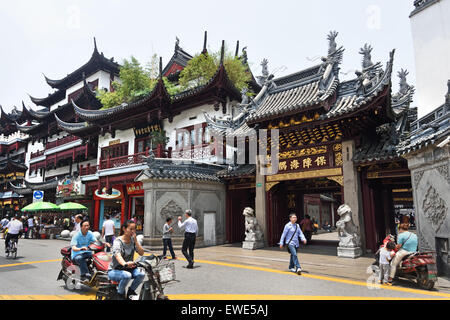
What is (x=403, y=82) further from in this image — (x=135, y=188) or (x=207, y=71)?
(x=135, y=188)

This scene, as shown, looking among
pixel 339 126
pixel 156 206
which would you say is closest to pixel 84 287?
pixel 156 206

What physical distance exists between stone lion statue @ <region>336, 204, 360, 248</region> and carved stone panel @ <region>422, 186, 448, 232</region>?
9.96 ft

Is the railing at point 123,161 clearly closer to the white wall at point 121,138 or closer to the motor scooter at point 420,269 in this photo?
the white wall at point 121,138

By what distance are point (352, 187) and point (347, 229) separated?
1.55 m

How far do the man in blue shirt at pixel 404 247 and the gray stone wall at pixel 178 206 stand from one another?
898cm

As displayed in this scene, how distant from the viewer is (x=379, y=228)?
11.4 metres

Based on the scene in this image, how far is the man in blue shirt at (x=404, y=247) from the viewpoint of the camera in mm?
6668

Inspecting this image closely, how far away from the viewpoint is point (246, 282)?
6.99m

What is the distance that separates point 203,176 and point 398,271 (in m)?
9.37

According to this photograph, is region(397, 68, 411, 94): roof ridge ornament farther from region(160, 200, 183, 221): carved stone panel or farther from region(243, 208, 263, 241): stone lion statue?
region(160, 200, 183, 221): carved stone panel

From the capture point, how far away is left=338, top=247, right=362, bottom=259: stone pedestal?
409 inches
